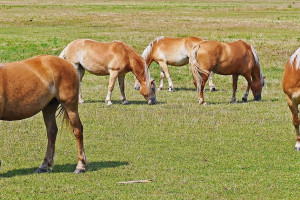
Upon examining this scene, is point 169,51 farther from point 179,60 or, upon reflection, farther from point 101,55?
point 101,55

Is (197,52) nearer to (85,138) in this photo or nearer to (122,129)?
(122,129)

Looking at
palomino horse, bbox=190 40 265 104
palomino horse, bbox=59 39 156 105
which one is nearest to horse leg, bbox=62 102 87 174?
palomino horse, bbox=59 39 156 105

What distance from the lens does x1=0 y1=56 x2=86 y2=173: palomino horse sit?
838 centimetres

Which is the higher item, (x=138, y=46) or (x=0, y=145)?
(x=0, y=145)

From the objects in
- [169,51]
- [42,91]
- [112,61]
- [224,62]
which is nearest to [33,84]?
[42,91]

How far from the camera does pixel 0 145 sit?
10.9 metres

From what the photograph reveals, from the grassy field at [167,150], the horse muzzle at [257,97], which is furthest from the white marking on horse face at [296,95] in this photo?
the horse muzzle at [257,97]

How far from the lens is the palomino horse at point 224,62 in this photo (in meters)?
16.8

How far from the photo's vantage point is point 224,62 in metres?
17.2

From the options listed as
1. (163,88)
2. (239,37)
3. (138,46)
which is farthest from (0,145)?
(239,37)

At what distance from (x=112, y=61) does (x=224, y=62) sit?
10.9ft

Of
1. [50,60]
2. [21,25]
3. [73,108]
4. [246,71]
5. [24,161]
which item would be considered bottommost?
[21,25]

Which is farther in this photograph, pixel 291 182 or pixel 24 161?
pixel 24 161

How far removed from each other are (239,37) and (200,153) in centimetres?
2121
